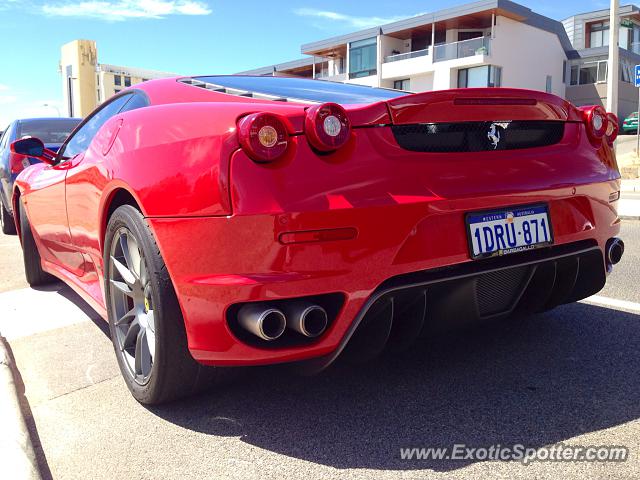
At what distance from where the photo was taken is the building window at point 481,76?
3459cm

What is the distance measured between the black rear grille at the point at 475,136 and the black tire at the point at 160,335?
3.16ft

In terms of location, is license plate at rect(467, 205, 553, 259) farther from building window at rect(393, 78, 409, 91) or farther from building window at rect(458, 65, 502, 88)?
building window at rect(393, 78, 409, 91)

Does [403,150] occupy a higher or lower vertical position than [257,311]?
higher

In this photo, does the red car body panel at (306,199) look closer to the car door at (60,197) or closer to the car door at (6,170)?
the car door at (60,197)

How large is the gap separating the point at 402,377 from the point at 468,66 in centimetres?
3495

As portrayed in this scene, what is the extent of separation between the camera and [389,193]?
6.94 ft

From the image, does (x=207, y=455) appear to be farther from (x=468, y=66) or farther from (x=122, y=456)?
(x=468, y=66)

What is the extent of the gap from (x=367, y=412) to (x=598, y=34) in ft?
161

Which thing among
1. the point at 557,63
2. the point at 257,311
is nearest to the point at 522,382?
the point at 257,311

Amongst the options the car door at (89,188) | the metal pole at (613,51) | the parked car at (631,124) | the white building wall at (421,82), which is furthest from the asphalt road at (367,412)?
the white building wall at (421,82)

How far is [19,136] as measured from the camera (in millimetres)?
7891

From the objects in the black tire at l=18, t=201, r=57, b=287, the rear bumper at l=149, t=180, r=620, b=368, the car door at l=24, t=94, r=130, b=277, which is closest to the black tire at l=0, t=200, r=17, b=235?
the black tire at l=18, t=201, r=57, b=287

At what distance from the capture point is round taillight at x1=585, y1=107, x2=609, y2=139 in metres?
2.81

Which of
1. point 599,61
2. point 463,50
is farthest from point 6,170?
point 599,61
